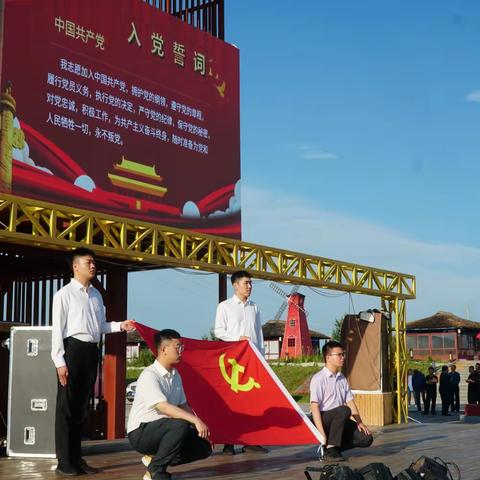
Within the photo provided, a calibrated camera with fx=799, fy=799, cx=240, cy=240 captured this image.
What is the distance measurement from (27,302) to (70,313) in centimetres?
774

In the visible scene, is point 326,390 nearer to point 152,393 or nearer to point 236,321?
point 236,321

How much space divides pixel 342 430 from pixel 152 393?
8.16 feet

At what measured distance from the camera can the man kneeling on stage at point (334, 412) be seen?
732 cm

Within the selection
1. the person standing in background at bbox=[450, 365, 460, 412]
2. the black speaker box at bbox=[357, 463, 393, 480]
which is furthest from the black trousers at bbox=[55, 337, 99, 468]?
the person standing in background at bbox=[450, 365, 460, 412]

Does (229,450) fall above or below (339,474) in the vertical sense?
below

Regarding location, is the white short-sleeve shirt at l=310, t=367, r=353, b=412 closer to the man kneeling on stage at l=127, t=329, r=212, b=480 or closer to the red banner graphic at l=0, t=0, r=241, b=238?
the man kneeling on stage at l=127, t=329, r=212, b=480

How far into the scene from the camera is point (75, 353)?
263 inches

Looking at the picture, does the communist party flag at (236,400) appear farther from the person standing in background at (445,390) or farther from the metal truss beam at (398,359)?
the person standing in background at (445,390)

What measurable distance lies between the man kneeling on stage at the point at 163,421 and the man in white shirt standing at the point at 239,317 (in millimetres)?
2419

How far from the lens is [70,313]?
6727 millimetres

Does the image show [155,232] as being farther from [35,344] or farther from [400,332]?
[400,332]

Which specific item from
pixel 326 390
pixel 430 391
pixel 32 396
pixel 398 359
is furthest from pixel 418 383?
pixel 32 396

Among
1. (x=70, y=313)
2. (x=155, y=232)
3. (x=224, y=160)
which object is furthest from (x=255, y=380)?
(x=224, y=160)

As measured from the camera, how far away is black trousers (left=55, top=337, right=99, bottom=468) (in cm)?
661
